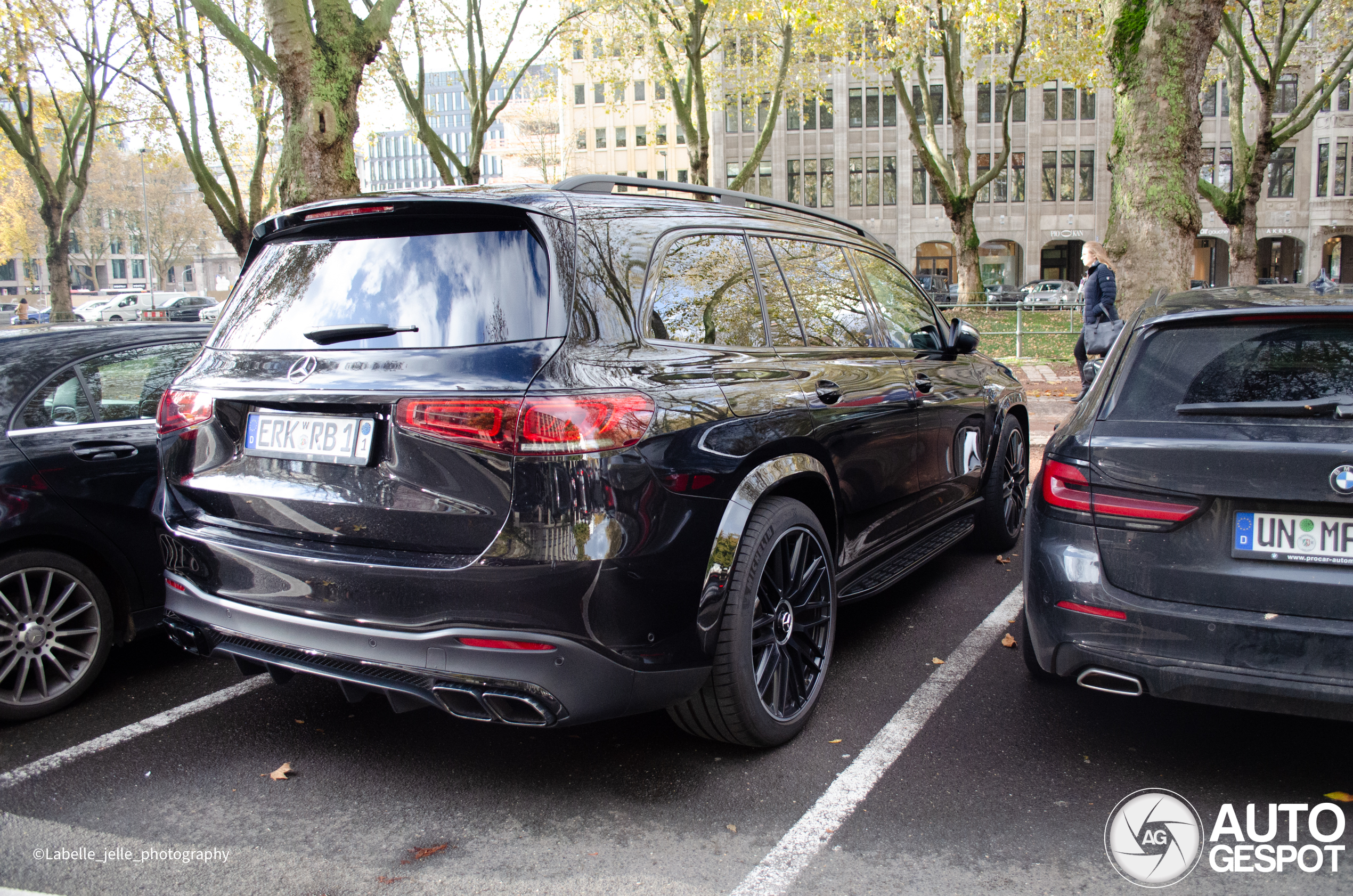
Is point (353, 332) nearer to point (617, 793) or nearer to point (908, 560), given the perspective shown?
point (617, 793)

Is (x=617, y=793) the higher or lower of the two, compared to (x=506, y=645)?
lower

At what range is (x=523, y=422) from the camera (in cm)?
248

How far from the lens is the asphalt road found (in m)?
2.56

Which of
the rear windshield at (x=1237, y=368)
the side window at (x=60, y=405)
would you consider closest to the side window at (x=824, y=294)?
the rear windshield at (x=1237, y=368)

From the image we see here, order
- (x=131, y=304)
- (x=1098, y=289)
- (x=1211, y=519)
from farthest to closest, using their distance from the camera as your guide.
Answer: (x=131, y=304) → (x=1098, y=289) → (x=1211, y=519)

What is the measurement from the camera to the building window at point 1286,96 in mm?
49844

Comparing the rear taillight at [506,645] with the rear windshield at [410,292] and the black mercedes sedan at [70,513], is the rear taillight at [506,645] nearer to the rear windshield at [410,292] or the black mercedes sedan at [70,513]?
the rear windshield at [410,292]

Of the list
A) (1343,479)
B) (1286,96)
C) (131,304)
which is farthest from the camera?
(1286,96)

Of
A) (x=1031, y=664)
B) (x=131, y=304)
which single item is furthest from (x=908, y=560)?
(x=131, y=304)

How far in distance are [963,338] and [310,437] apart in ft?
10.6

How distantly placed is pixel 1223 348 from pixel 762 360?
1463mm

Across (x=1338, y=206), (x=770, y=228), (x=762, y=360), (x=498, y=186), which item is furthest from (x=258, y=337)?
(x=1338, y=206)

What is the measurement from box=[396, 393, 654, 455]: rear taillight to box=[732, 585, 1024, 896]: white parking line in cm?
120

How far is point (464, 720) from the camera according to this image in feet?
11.8
